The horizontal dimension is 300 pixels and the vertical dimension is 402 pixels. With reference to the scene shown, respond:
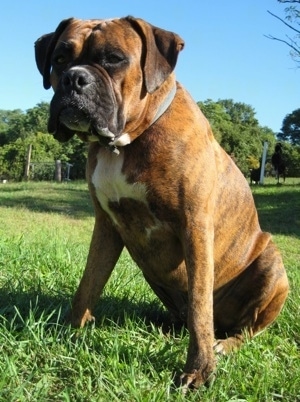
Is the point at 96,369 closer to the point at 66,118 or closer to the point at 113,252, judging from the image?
the point at 113,252

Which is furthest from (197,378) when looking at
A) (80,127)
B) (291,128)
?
(291,128)

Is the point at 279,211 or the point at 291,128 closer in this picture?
the point at 279,211

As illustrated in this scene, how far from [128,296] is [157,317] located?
33cm

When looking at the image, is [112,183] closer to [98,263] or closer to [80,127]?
[80,127]

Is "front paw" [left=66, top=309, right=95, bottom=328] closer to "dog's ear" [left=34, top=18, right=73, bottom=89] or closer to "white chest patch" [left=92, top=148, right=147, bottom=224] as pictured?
"white chest patch" [left=92, top=148, right=147, bottom=224]

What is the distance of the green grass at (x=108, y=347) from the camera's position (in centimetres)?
251

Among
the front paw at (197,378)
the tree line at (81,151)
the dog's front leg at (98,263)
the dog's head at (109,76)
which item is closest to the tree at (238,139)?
the tree line at (81,151)

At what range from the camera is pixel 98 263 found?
339cm

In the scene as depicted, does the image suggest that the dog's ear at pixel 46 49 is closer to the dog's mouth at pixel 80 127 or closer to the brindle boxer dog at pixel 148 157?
the brindle boxer dog at pixel 148 157

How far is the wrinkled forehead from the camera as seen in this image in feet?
9.61

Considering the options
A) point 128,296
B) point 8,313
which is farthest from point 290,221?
point 8,313

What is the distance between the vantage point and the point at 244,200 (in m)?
3.48

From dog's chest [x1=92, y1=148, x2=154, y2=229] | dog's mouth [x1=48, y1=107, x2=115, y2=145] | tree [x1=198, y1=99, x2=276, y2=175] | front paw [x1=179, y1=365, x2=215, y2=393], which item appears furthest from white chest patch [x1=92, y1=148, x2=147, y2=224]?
tree [x1=198, y1=99, x2=276, y2=175]

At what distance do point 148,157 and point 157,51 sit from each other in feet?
1.88
